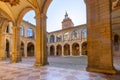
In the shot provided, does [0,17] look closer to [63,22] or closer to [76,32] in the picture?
[76,32]

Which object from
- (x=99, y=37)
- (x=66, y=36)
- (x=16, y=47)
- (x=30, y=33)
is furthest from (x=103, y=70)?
(x=66, y=36)

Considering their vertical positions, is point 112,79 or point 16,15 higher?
point 16,15

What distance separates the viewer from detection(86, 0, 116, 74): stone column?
480 cm

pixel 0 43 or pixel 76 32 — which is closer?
pixel 0 43

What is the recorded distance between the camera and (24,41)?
26.1 meters

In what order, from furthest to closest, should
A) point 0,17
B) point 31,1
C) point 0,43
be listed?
point 0,43 → point 0,17 → point 31,1

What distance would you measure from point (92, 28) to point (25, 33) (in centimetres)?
2345

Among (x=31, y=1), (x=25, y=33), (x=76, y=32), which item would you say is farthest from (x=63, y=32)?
(x=31, y=1)

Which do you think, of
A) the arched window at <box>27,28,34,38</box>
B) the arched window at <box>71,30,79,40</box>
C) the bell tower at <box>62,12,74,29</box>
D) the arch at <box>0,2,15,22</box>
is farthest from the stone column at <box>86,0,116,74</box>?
the bell tower at <box>62,12,74,29</box>

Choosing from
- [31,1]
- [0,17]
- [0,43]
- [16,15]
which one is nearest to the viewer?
[31,1]

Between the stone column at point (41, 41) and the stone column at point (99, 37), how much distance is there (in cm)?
359

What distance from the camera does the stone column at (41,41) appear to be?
7719mm

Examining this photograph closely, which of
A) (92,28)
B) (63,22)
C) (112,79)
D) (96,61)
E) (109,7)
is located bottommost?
(112,79)

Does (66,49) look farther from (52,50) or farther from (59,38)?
(52,50)
